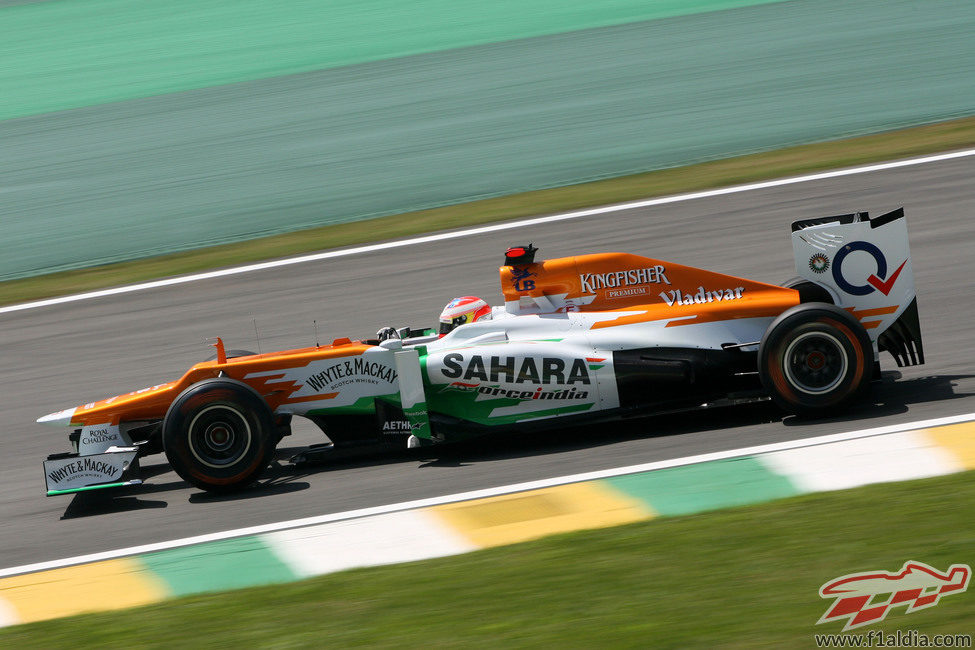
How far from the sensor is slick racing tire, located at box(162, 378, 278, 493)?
24.8ft

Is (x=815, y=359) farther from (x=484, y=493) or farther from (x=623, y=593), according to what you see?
(x=623, y=593)

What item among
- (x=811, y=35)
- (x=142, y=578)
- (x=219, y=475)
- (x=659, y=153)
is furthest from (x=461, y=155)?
(x=142, y=578)

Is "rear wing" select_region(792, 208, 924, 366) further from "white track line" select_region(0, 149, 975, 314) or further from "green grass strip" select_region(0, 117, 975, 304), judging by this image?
"green grass strip" select_region(0, 117, 975, 304)

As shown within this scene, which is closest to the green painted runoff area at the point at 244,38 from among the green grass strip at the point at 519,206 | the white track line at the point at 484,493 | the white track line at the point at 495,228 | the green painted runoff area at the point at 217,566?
the green grass strip at the point at 519,206

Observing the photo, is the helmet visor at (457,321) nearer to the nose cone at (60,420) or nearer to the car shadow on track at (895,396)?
the car shadow on track at (895,396)

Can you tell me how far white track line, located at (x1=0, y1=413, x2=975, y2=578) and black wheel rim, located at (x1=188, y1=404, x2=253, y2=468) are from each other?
678mm

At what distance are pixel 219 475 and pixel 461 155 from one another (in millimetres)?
9750

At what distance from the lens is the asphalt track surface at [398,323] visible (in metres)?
7.46

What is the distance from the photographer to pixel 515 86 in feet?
63.9

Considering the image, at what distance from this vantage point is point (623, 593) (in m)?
5.39

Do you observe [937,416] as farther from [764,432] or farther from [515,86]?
[515,86]

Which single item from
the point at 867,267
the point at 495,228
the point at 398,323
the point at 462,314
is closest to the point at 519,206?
the point at 495,228

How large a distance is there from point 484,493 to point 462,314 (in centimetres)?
145

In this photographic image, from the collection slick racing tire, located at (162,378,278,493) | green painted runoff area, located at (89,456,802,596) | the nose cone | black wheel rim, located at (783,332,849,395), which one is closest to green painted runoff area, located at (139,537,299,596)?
green painted runoff area, located at (89,456,802,596)
